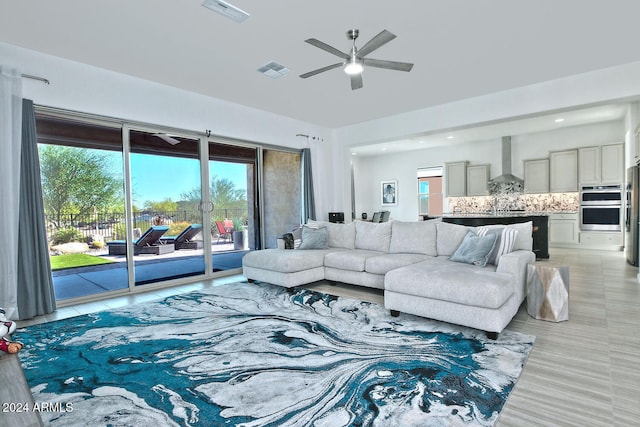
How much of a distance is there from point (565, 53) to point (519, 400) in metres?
4.03

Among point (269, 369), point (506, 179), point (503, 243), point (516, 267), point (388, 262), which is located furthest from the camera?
point (506, 179)

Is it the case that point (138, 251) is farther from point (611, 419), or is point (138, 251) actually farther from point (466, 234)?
point (611, 419)

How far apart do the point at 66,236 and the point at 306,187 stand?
411 centimetres

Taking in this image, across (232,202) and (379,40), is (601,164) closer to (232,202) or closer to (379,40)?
(379,40)

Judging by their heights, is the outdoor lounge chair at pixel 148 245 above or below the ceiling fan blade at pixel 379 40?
below

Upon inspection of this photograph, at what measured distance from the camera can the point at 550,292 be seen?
2971mm

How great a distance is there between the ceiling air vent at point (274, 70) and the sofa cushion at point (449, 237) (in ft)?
9.52

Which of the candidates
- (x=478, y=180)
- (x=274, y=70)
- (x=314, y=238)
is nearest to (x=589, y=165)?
(x=478, y=180)

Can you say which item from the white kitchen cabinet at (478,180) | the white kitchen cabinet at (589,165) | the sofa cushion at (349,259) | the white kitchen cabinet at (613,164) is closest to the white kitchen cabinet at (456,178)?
the white kitchen cabinet at (478,180)

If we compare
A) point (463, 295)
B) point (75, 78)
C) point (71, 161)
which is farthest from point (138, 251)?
point (463, 295)

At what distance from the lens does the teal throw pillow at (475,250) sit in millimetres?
3316

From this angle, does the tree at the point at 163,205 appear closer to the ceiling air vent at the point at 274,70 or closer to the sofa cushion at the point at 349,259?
the ceiling air vent at the point at 274,70

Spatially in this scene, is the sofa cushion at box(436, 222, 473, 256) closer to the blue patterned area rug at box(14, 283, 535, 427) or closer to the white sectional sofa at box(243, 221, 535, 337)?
the white sectional sofa at box(243, 221, 535, 337)

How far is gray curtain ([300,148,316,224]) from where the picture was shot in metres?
6.75
